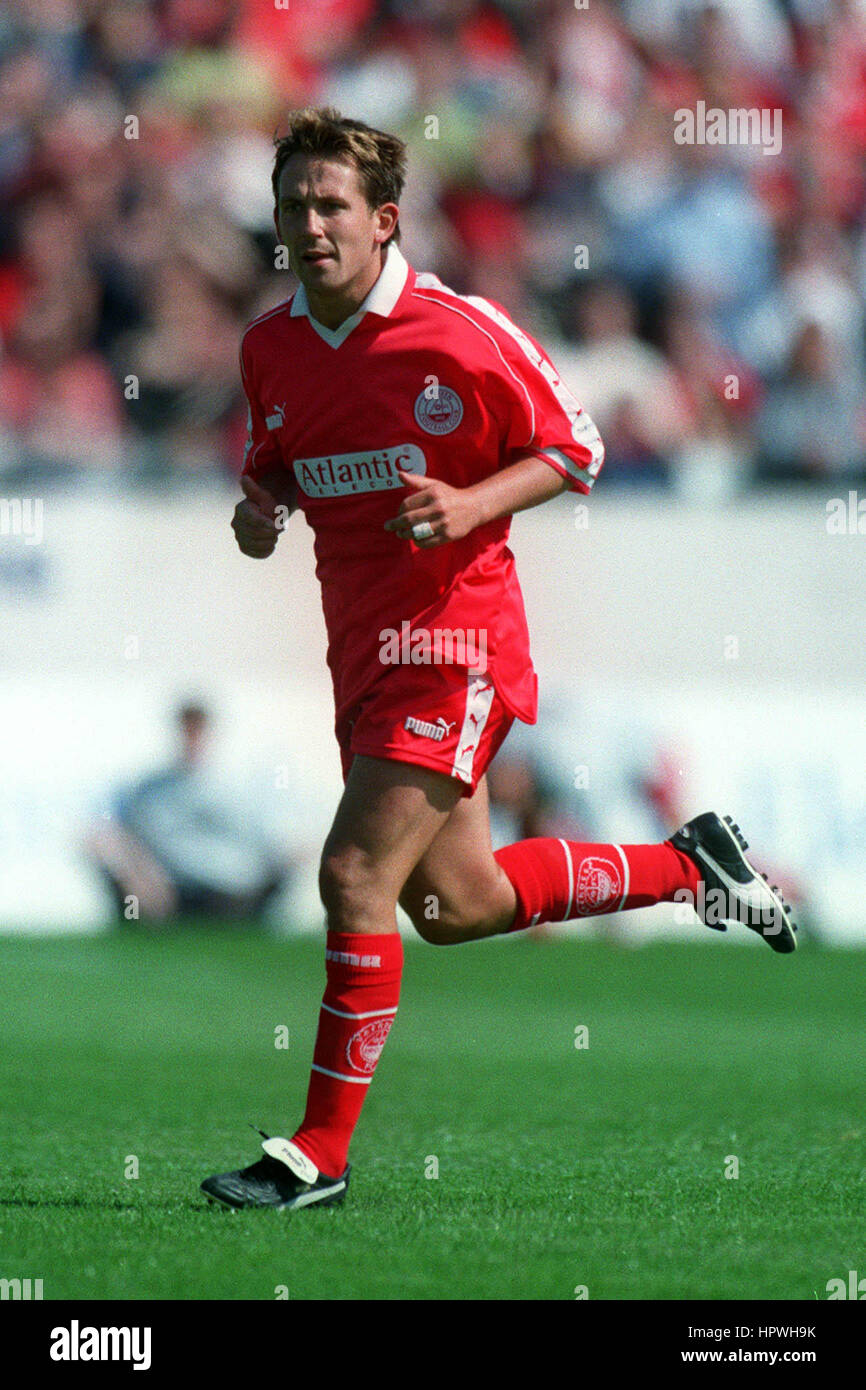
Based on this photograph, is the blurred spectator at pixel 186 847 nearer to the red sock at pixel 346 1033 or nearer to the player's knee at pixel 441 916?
the player's knee at pixel 441 916

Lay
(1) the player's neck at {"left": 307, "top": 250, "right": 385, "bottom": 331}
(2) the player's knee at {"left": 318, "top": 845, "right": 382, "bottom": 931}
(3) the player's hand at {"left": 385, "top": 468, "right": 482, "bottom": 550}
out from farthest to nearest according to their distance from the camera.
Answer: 1. (1) the player's neck at {"left": 307, "top": 250, "right": 385, "bottom": 331}
2. (2) the player's knee at {"left": 318, "top": 845, "right": 382, "bottom": 931}
3. (3) the player's hand at {"left": 385, "top": 468, "right": 482, "bottom": 550}

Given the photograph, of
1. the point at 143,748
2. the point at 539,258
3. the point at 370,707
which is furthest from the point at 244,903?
the point at 370,707

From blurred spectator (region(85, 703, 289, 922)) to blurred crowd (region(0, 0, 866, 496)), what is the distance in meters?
1.84

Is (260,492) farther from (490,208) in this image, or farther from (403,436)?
(490,208)

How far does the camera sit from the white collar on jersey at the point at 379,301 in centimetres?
425

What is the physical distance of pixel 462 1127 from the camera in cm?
523

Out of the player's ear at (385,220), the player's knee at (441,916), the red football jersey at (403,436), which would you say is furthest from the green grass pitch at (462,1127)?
the player's ear at (385,220)

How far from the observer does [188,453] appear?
453 inches

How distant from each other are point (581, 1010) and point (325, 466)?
4.40m

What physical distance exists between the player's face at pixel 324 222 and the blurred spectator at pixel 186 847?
6.80 m

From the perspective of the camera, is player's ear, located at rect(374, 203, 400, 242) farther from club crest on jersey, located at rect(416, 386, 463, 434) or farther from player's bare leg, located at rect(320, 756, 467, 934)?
player's bare leg, located at rect(320, 756, 467, 934)

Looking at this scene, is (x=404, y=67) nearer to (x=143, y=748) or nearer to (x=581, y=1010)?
(x=143, y=748)

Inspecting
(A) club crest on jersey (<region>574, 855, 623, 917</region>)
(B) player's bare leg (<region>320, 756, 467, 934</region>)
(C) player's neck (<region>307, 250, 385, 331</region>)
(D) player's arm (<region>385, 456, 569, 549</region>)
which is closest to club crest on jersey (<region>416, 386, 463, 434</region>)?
(D) player's arm (<region>385, 456, 569, 549</region>)

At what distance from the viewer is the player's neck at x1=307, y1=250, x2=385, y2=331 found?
4209 mm
